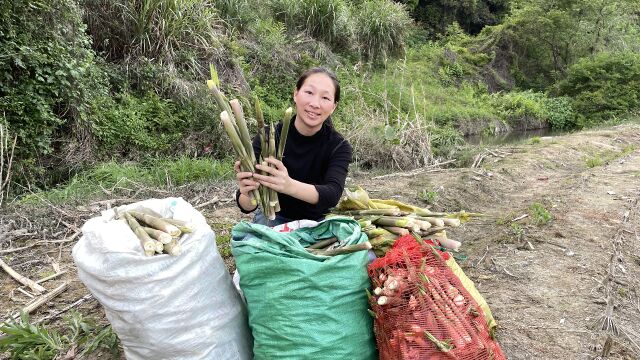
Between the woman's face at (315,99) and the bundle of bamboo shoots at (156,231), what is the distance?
2.46 ft

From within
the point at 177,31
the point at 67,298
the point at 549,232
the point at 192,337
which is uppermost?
the point at 177,31

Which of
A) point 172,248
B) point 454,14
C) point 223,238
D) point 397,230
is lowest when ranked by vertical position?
point 223,238

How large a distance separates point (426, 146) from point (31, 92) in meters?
4.85

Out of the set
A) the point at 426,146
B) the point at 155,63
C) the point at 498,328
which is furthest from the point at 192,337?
the point at 426,146

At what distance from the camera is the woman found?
6.38ft

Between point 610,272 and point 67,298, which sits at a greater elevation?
point 67,298

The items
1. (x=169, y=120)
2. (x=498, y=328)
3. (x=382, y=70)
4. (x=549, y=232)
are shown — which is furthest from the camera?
(x=382, y=70)

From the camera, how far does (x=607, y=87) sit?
14.2 metres

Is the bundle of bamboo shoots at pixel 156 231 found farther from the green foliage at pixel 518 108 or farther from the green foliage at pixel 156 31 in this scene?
the green foliage at pixel 518 108

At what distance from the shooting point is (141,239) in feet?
5.11

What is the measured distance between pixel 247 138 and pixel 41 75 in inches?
137

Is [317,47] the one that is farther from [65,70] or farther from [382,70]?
[65,70]

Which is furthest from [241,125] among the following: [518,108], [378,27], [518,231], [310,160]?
[518,108]

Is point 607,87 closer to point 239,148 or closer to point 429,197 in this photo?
point 429,197
